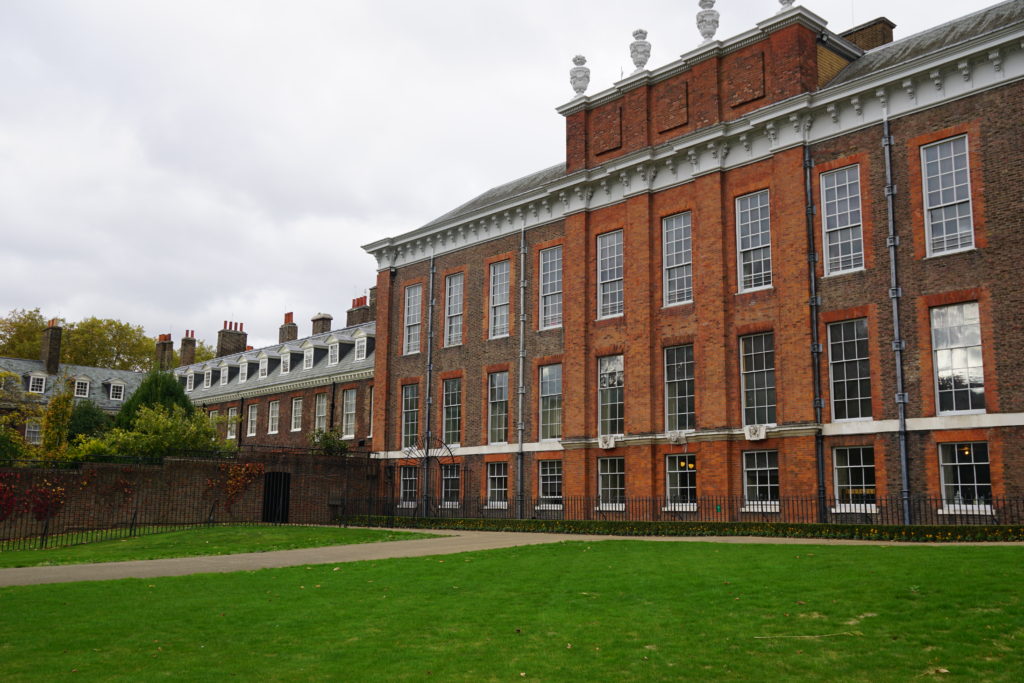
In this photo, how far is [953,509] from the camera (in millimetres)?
21562

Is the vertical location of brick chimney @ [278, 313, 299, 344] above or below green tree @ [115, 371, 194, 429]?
above

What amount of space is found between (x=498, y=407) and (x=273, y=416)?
868 inches

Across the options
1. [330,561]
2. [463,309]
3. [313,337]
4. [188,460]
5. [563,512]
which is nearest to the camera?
[330,561]

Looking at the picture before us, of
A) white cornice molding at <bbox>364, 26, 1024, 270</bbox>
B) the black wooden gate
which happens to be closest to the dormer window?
the black wooden gate

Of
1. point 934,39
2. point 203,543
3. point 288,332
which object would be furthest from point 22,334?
point 934,39

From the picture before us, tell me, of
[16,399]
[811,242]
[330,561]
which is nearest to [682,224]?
[811,242]

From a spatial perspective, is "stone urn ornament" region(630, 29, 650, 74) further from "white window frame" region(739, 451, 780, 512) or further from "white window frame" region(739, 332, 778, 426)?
"white window frame" region(739, 451, 780, 512)

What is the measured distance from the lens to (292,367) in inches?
2133

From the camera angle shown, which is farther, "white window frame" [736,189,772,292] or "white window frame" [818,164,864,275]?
"white window frame" [736,189,772,292]

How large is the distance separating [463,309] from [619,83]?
11481 mm

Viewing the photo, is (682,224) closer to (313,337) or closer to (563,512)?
(563,512)

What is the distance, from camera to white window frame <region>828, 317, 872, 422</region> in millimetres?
24016

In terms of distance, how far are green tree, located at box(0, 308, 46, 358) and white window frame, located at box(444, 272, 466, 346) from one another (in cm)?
4368

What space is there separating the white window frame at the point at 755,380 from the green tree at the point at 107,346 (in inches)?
2322
